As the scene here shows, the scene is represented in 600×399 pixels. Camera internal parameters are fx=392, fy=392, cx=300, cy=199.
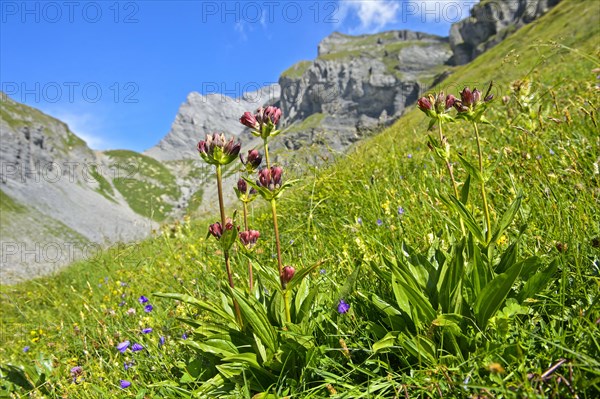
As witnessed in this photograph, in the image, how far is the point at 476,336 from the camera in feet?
5.57

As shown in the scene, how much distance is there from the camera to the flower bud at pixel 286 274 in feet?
6.06

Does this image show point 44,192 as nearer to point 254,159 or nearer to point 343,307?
point 254,159

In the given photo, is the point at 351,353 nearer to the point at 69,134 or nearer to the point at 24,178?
the point at 24,178

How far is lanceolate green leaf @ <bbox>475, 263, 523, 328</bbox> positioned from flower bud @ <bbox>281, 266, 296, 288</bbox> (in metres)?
0.84

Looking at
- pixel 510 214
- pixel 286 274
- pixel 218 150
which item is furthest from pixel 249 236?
pixel 510 214

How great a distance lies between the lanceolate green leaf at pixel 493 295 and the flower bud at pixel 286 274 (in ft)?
2.76

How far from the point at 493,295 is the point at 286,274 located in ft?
3.00

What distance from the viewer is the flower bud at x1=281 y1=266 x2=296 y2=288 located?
72.7 inches

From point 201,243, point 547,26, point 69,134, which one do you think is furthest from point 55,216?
point 547,26

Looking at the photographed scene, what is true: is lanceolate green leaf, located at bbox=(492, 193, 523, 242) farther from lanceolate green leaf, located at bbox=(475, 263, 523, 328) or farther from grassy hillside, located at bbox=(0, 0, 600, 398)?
lanceolate green leaf, located at bbox=(475, 263, 523, 328)

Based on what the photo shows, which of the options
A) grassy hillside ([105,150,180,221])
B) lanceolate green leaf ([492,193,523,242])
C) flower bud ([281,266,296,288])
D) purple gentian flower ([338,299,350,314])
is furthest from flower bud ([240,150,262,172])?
grassy hillside ([105,150,180,221])

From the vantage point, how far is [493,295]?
1.69 meters

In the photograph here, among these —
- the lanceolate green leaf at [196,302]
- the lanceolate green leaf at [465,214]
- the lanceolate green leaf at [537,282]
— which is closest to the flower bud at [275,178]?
the lanceolate green leaf at [196,302]

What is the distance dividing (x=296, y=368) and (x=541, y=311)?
3.92 feet
